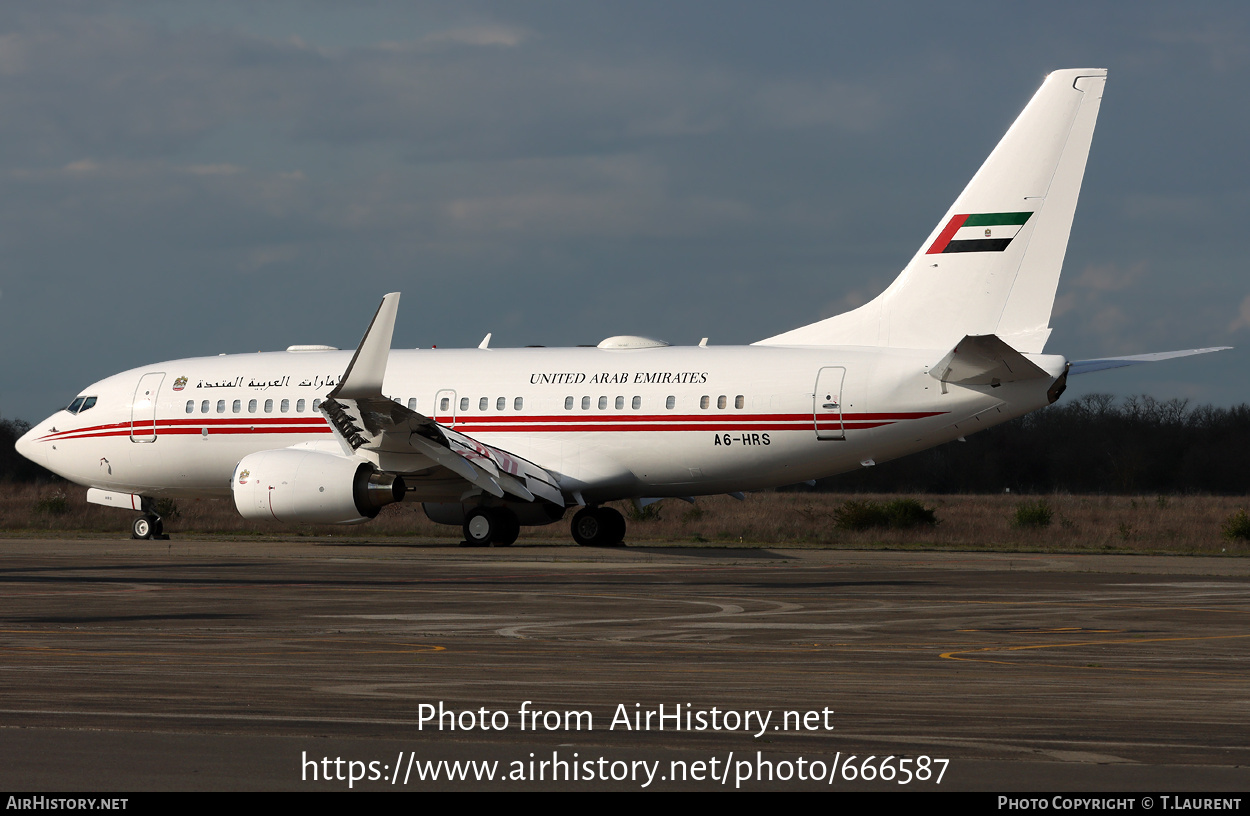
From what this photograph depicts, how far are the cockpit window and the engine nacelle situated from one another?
756cm

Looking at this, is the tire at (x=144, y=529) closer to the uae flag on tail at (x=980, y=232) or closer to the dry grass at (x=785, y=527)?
the dry grass at (x=785, y=527)

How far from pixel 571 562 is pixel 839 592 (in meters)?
7.50

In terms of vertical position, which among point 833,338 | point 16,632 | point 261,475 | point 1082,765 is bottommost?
point 1082,765

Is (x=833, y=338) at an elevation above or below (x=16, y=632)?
above

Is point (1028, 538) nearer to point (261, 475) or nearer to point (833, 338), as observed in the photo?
point (833, 338)

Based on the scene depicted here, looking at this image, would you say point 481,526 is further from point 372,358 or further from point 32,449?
point 32,449

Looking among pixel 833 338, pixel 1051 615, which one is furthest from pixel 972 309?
pixel 1051 615

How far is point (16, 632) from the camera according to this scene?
1378 centimetres

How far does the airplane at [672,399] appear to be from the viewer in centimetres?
2662

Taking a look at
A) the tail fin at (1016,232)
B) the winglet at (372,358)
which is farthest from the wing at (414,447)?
the tail fin at (1016,232)

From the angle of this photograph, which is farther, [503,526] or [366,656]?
Answer: [503,526]

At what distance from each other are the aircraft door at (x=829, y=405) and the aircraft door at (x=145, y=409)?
15194 mm

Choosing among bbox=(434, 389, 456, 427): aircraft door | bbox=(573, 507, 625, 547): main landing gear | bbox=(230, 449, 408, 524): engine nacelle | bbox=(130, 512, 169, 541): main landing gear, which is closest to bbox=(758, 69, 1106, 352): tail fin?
bbox=(573, 507, 625, 547): main landing gear
